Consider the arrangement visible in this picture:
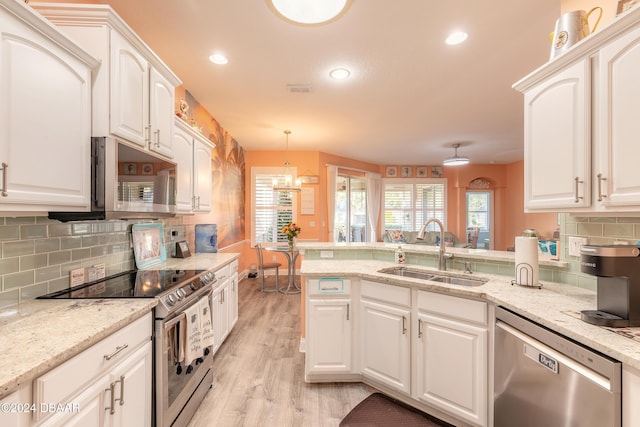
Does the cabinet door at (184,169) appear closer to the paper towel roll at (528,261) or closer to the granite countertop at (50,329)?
the granite countertop at (50,329)

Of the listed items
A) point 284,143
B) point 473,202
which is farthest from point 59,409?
point 473,202

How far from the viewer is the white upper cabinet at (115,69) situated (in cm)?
150

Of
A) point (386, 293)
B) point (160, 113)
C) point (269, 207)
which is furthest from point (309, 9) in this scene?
point (269, 207)

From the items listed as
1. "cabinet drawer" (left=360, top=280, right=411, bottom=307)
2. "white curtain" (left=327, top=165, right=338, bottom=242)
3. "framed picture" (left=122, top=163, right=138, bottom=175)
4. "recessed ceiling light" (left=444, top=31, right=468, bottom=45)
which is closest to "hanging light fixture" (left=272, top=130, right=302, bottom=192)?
"white curtain" (left=327, top=165, right=338, bottom=242)

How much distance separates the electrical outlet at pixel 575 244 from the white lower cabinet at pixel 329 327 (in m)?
1.49

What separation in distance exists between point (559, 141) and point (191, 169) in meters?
2.88

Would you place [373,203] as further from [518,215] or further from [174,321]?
[174,321]

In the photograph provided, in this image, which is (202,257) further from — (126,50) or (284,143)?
(284,143)

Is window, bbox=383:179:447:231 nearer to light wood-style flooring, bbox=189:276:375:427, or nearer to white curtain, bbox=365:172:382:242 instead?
white curtain, bbox=365:172:382:242

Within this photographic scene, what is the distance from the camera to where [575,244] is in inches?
69.8

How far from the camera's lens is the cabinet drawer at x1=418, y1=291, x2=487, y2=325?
169cm

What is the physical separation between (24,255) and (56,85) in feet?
2.79

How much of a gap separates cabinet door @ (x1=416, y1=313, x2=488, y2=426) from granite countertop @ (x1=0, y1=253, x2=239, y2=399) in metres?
1.69

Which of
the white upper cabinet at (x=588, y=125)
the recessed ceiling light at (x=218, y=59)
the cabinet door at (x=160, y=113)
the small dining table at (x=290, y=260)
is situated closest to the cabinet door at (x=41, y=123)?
the cabinet door at (x=160, y=113)
